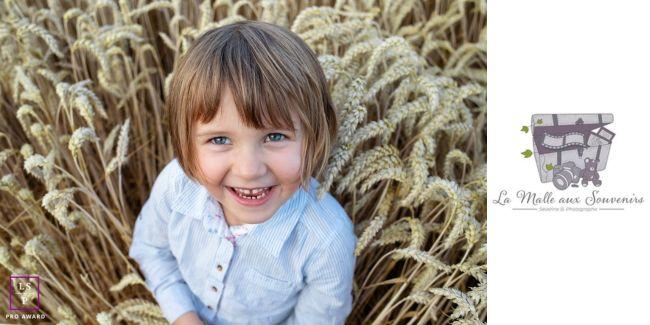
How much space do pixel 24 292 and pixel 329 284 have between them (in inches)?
39.8

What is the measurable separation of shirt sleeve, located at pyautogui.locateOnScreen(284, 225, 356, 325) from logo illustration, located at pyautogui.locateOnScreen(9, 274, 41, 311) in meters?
A: 0.84

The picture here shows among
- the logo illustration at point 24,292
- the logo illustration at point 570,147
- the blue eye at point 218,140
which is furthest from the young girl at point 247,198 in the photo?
the logo illustration at point 570,147

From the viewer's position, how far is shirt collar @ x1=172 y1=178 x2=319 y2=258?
147 cm

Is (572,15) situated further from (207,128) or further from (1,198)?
(1,198)

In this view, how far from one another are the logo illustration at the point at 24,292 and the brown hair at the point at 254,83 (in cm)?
82

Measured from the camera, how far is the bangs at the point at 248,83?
1.19m

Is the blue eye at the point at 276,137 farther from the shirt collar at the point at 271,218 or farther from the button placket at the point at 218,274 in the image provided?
the button placket at the point at 218,274

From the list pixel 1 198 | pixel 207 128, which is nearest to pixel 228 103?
pixel 207 128

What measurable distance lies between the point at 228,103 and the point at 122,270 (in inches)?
43.8

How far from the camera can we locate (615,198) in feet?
4.54

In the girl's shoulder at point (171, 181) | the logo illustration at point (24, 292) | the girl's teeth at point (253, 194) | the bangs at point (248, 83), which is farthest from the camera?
the logo illustration at point (24, 292)

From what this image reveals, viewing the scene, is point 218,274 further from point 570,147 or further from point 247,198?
point 570,147

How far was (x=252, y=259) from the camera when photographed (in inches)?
60.2

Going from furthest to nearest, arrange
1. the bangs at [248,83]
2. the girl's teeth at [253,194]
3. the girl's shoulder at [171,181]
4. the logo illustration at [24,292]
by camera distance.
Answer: the logo illustration at [24,292], the girl's shoulder at [171,181], the girl's teeth at [253,194], the bangs at [248,83]
